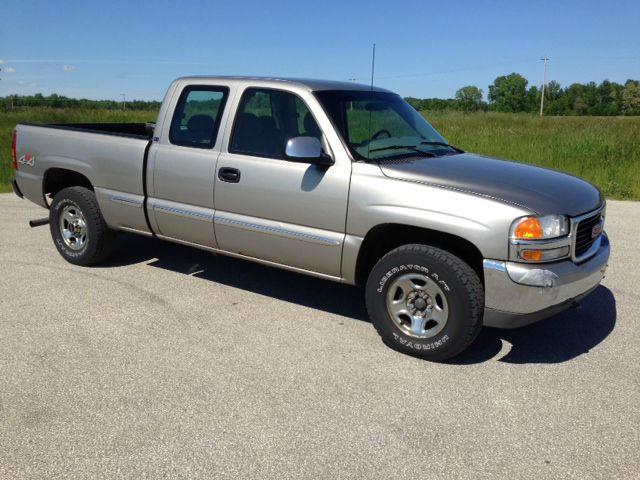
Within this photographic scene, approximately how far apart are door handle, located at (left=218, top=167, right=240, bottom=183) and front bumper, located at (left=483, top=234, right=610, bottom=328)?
6.81 ft

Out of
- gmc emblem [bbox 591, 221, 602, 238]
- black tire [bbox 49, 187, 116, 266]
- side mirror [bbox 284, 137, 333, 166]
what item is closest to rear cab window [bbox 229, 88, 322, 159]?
side mirror [bbox 284, 137, 333, 166]

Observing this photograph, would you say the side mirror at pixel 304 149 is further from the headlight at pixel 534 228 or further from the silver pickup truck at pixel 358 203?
the headlight at pixel 534 228

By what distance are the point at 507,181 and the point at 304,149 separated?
141 cm

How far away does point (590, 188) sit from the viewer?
4.46 m

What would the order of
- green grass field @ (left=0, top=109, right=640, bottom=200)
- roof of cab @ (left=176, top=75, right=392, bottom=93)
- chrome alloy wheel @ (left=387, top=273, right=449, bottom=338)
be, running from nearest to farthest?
chrome alloy wheel @ (left=387, top=273, right=449, bottom=338) < roof of cab @ (left=176, top=75, right=392, bottom=93) < green grass field @ (left=0, top=109, right=640, bottom=200)

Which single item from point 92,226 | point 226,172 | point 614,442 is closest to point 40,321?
point 92,226

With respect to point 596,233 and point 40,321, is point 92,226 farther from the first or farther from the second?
point 596,233

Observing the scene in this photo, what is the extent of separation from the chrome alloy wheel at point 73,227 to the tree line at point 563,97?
350ft

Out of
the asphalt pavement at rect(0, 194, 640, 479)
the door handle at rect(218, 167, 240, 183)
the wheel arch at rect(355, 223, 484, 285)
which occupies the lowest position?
the asphalt pavement at rect(0, 194, 640, 479)

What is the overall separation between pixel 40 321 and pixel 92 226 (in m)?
1.42

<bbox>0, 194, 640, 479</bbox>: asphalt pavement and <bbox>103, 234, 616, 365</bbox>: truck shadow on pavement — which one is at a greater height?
<bbox>103, 234, 616, 365</bbox>: truck shadow on pavement

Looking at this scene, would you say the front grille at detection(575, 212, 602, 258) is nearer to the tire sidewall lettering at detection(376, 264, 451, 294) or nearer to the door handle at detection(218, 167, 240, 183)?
the tire sidewall lettering at detection(376, 264, 451, 294)

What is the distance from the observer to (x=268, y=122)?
15.8 feet

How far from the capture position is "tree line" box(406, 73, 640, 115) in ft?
372
